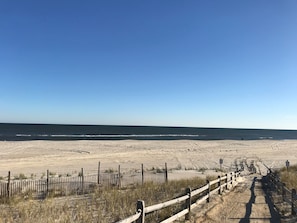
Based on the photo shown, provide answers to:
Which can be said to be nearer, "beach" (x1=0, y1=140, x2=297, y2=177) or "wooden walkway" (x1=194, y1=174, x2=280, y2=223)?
"wooden walkway" (x1=194, y1=174, x2=280, y2=223)

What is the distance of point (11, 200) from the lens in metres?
15.6

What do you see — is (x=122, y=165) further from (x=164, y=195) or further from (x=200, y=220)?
(x=200, y=220)

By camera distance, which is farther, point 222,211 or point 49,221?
point 222,211

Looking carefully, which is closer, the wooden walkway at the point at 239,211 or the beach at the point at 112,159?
the wooden walkway at the point at 239,211

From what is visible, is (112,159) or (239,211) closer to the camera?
(239,211)

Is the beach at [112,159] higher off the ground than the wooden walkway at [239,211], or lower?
lower

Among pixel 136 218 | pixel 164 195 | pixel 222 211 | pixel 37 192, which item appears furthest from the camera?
pixel 37 192

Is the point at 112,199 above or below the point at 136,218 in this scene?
below

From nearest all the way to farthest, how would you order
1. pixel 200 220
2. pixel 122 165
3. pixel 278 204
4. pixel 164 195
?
pixel 200 220 → pixel 278 204 → pixel 164 195 → pixel 122 165

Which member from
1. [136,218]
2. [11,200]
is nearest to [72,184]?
[11,200]

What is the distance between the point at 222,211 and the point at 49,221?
6.25 meters

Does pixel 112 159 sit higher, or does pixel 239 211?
pixel 239 211

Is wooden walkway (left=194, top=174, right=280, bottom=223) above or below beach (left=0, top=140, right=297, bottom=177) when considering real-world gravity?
above

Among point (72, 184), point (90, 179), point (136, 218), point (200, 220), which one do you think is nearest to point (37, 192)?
point (72, 184)
